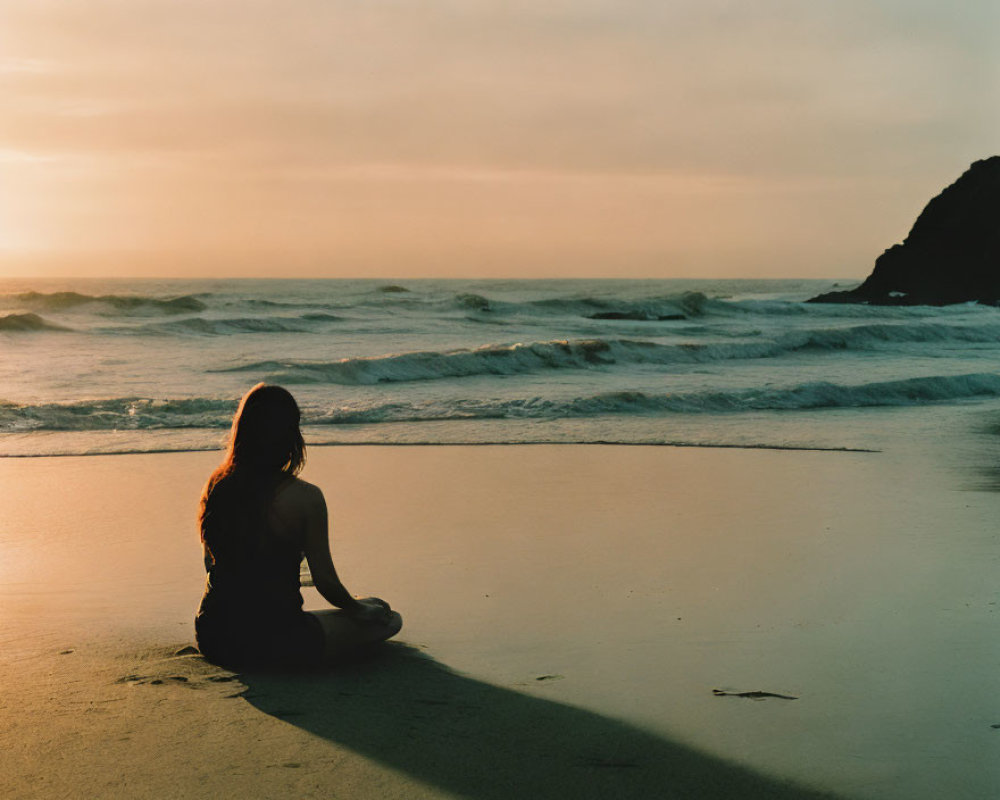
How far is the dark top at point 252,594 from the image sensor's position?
354 cm

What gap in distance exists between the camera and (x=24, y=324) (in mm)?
27312

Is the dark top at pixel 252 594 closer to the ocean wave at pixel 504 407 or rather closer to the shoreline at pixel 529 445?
the shoreline at pixel 529 445

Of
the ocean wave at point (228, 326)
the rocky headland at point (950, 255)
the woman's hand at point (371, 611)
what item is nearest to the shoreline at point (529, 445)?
the woman's hand at point (371, 611)

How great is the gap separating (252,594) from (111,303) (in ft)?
113

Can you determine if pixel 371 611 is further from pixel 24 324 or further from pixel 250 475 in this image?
pixel 24 324

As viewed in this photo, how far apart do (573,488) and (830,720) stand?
13.7 feet

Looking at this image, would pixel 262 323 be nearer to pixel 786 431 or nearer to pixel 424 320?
pixel 424 320

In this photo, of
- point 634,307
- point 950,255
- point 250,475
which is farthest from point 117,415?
point 950,255

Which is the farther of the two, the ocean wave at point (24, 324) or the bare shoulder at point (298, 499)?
the ocean wave at point (24, 324)

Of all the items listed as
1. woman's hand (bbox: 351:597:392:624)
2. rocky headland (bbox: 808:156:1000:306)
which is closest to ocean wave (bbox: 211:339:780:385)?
woman's hand (bbox: 351:597:392:624)

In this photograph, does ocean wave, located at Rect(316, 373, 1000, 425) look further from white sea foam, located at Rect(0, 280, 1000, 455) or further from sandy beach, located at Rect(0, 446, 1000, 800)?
sandy beach, located at Rect(0, 446, 1000, 800)

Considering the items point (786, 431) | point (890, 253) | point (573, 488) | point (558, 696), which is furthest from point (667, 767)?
point (890, 253)

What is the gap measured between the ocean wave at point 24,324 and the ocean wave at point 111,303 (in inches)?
257

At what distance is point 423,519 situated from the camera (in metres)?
6.36
